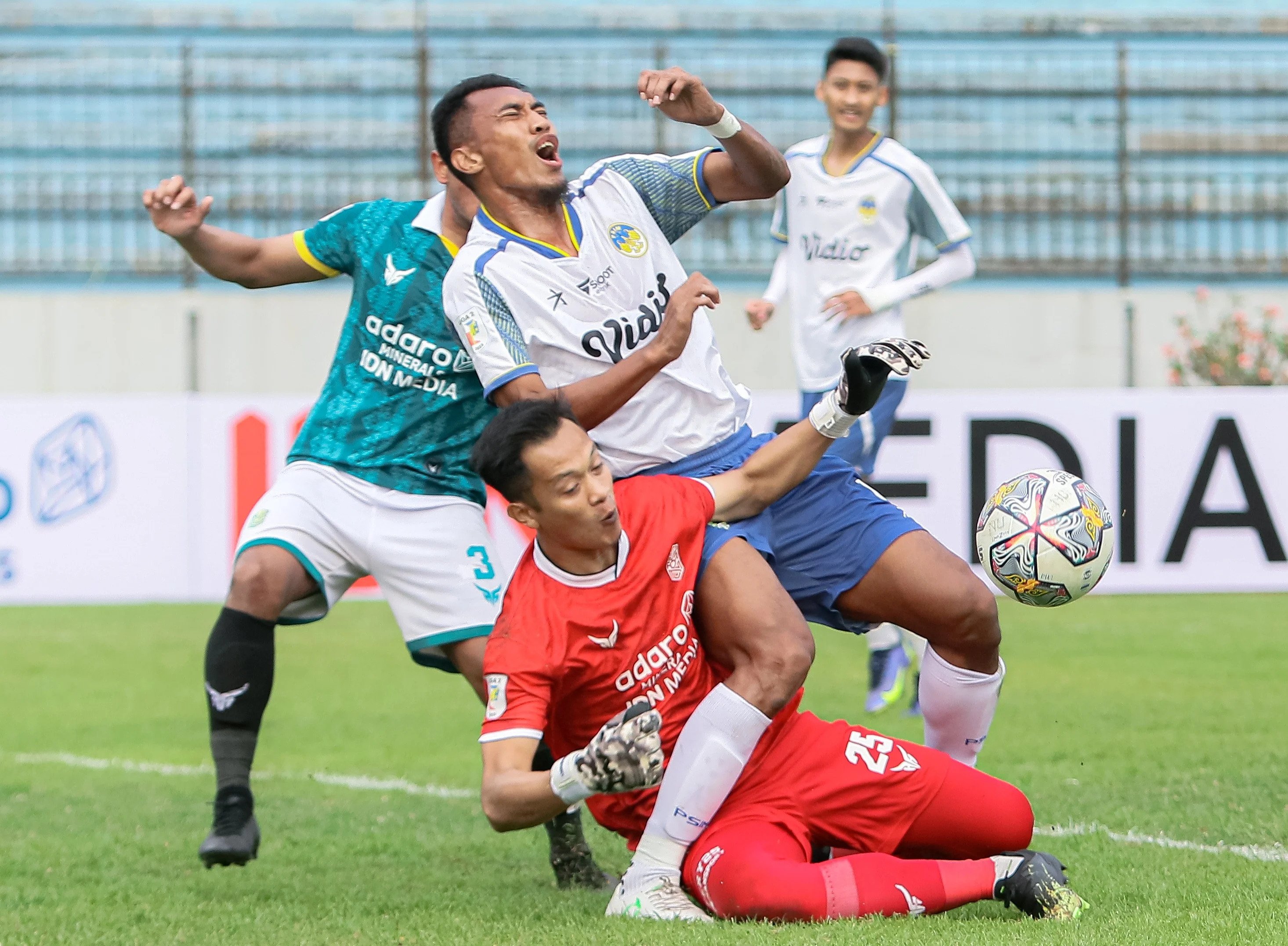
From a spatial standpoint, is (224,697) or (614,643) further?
(224,697)

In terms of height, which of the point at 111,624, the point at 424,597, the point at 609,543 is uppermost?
the point at 609,543

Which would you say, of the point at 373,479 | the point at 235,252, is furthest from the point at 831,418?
the point at 235,252

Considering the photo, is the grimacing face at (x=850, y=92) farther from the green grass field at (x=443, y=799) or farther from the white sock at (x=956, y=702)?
the white sock at (x=956, y=702)

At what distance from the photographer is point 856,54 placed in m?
7.16

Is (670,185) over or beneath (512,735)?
over

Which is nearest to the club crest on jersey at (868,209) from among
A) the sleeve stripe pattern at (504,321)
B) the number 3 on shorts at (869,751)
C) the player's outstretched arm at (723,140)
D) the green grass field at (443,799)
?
the green grass field at (443,799)

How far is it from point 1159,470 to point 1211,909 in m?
7.03

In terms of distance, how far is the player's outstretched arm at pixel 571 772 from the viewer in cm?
307

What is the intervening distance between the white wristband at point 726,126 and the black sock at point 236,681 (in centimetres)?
177

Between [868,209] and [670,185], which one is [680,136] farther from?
[670,185]

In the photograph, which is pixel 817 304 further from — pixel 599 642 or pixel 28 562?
pixel 28 562

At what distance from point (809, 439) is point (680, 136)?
12.7 m

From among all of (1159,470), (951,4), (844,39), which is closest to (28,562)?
(844,39)

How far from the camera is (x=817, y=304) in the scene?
754cm
